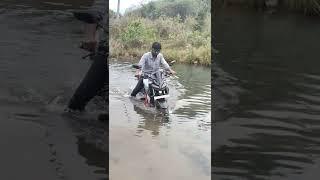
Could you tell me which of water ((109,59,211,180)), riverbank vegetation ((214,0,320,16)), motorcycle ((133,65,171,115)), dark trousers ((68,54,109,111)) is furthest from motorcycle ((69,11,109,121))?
riverbank vegetation ((214,0,320,16))

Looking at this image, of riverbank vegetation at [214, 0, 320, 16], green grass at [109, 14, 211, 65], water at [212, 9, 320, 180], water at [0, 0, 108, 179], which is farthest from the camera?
riverbank vegetation at [214, 0, 320, 16]

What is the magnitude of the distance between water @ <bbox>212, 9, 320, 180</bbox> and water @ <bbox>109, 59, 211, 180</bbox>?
0.39ft

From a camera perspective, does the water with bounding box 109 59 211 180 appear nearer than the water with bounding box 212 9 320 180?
Yes

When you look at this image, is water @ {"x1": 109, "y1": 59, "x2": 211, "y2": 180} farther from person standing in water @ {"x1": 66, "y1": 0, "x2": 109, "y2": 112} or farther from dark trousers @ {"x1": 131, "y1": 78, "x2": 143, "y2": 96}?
person standing in water @ {"x1": 66, "y1": 0, "x2": 109, "y2": 112}

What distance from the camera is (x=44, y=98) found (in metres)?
4.25

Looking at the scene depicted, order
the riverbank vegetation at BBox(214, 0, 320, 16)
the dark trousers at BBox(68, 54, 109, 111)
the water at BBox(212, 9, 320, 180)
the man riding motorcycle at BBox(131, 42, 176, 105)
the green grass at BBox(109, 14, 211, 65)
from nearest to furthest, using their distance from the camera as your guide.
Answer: the water at BBox(212, 9, 320, 180) → the dark trousers at BBox(68, 54, 109, 111) → the man riding motorcycle at BBox(131, 42, 176, 105) → the green grass at BBox(109, 14, 211, 65) → the riverbank vegetation at BBox(214, 0, 320, 16)

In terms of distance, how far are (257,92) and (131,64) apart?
3.66 ft

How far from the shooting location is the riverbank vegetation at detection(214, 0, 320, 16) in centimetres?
621

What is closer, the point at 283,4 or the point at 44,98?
the point at 44,98

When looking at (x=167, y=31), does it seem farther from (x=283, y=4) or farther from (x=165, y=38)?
(x=283, y=4)

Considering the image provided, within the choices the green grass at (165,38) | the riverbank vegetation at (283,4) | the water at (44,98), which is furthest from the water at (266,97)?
the water at (44,98)

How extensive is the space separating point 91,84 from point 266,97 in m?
1.46

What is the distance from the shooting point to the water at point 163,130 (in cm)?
354

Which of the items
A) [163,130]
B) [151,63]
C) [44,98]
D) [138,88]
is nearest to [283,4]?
[151,63]
